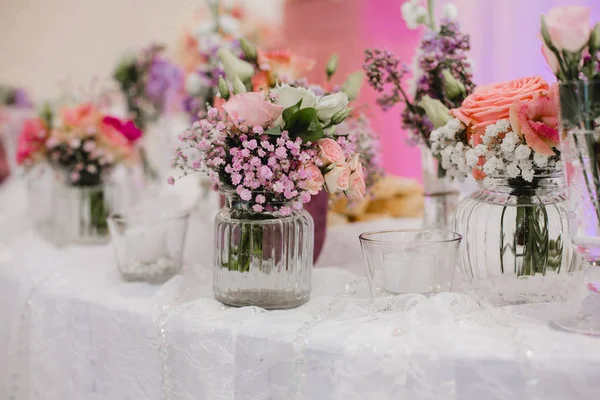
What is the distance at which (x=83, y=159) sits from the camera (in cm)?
177

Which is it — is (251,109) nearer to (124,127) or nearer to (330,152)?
(330,152)

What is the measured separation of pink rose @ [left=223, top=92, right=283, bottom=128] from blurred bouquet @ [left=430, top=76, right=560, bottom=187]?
305mm

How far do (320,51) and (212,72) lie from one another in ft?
7.09

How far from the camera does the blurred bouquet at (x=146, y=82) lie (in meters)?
2.04

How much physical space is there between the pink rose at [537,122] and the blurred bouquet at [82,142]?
109 centimetres

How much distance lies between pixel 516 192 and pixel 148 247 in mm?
726

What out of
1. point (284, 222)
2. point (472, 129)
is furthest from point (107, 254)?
point (472, 129)

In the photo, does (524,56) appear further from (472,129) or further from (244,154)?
(244,154)

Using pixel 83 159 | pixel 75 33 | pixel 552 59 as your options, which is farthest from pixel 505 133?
pixel 75 33

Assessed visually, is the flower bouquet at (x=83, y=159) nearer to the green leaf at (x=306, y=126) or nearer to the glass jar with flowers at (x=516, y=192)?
the green leaf at (x=306, y=126)

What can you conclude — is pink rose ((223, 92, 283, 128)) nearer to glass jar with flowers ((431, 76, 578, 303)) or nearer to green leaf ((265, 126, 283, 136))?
green leaf ((265, 126, 283, 136))

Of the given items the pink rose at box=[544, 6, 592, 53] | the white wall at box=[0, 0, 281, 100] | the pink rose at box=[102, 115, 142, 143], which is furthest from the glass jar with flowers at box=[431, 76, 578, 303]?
the white wall at box=[0, 0, 281, 100]

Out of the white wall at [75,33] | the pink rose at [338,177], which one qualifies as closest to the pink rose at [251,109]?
the pink rose at [338,177]

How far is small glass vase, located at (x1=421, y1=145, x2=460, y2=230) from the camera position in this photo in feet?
4.65
